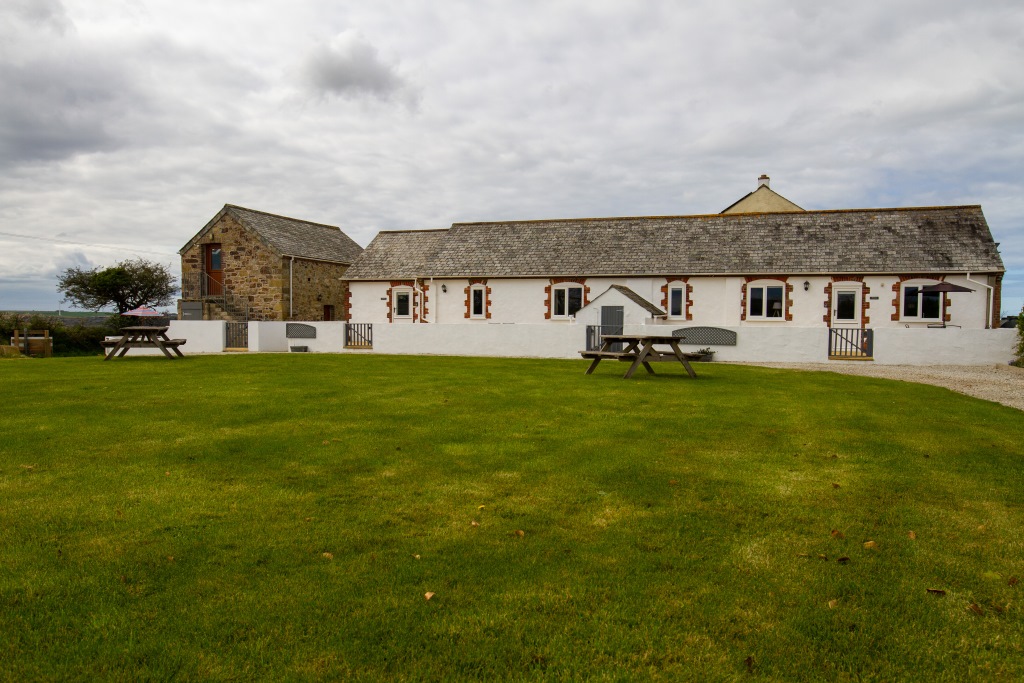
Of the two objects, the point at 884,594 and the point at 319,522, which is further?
the point at 319,522

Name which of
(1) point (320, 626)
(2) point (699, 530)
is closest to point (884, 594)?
(2) point (699, 530)

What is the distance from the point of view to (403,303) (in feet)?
117

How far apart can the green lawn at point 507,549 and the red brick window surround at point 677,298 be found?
2126cm

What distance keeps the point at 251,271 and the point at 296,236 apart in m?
4.27

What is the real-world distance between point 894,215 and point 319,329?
27.1 m

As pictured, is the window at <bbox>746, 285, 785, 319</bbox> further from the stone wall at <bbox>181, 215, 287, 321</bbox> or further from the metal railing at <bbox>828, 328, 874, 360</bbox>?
the stone wall at <bbox>181, 215, 287, 321</bbox>

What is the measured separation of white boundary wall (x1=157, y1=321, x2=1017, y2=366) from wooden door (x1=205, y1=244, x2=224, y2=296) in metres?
6.84

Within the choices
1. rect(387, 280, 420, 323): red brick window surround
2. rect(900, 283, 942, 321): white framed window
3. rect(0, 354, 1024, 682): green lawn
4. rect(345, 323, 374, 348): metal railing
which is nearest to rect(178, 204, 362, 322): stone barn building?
rect(387, 280, 420, 323): red brick window surround

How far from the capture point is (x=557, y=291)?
32.2 m

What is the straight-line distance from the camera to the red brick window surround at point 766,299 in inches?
1148

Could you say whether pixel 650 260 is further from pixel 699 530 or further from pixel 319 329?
pixel 699 530

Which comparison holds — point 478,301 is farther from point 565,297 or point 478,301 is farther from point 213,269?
point 213,269

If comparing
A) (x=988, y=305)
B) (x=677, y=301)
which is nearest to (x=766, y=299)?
(x=677, y=301)

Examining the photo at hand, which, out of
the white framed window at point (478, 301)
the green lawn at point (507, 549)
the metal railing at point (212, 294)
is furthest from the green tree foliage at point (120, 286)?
the green lawn at point (507, 549)
